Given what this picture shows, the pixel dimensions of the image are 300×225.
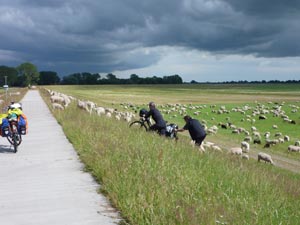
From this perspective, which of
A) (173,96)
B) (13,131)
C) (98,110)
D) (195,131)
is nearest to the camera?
(13,131)

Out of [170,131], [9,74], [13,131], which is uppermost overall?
[9,74]

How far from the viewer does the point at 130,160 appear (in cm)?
777

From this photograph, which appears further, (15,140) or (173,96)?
(173,96)

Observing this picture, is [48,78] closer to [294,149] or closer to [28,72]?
[28,72]

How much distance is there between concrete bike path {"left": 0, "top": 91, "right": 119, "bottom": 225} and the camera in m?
5.78

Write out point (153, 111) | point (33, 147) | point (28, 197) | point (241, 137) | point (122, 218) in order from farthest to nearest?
1. point (241, 137)
2. point (153, 111)
3. point (33, 147)
4. point (28, 197)
5. point (122, 218)

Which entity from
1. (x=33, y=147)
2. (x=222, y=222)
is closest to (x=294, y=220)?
(x=222, y=222)

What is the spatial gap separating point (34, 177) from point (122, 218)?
3781 mm

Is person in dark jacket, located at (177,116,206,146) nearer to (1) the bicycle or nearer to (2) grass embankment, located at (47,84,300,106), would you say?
(1) the bicycle

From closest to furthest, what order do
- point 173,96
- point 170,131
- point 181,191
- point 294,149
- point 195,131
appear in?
point 181,191, point 195,131, point 170,131, point 294,149, point 173,96

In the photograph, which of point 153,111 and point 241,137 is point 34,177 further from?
point 241,137

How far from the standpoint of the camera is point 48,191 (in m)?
7.39

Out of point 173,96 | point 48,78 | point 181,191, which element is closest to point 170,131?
point 181,191

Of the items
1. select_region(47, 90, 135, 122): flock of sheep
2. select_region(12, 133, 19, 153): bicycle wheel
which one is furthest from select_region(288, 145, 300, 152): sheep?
select_region(12, 133, 19, 153): bicycle wheel
